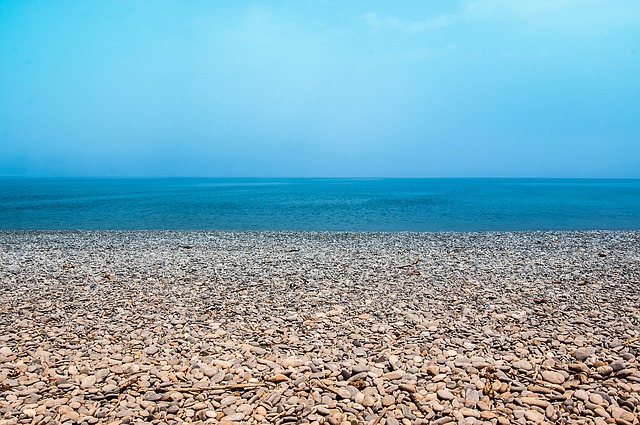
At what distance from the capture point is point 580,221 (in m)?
35.4

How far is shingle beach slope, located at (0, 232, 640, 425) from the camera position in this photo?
194 inches

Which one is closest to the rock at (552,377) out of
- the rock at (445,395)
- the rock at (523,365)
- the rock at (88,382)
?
the rock at (523,365)

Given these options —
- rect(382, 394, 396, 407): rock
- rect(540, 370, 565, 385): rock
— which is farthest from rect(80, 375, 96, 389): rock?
rect(540, 370, 565, 385): rock

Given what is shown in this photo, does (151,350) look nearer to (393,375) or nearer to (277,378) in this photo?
(277,378)

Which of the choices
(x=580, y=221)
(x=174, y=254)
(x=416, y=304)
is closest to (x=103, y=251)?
(x=174, y=254)

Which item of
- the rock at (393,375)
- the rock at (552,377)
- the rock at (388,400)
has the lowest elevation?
the rock at (388,400)

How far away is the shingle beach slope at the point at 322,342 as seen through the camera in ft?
16.2

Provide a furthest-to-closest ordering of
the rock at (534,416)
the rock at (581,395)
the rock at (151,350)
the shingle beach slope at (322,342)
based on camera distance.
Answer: the rock at (151,350) < the rock at (581,395) < the shingle beach slope at (322,342) < the rock at (534,416)

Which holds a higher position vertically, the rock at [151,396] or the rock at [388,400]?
the rock at [388,400]

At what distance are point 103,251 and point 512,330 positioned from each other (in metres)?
14.8

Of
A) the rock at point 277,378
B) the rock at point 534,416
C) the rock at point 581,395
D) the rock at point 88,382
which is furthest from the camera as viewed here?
the rock at point 277,378

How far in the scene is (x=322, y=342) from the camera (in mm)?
6770

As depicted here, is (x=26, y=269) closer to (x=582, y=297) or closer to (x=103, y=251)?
(x=103, y=251)

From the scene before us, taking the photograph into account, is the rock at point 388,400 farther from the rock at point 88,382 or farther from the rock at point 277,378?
the rock at point 88,382
